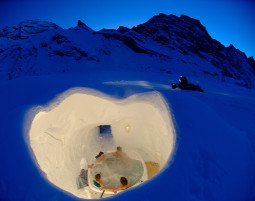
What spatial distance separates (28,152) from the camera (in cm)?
313

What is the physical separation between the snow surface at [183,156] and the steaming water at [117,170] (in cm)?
260

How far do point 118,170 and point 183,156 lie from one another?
4292 mm

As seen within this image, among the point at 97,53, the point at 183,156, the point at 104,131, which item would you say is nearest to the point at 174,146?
the point at 183,156

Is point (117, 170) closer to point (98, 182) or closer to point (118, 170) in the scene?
point (118, 170)

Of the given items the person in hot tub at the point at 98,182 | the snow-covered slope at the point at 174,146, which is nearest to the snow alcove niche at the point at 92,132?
the snow-covered slope at the point at 174,146

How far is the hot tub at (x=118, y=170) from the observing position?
6113 mm

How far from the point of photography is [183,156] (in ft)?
10.0

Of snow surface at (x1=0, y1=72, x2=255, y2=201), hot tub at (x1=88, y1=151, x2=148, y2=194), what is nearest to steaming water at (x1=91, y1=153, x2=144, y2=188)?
hot tub at (x1=88, y1=151, x2=148, y2=194)

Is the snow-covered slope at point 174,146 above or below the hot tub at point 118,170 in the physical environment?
above

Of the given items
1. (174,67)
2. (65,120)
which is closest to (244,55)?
(174,67)

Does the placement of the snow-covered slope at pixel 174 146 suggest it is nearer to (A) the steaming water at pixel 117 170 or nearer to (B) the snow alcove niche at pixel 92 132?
(B) the snow alcove niche at pixel 92 132

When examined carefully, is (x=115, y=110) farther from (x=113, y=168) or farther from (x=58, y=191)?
(x=58, y=191)

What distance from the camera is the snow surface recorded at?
8.52 feet

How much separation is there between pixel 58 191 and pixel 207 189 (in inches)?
99.4
